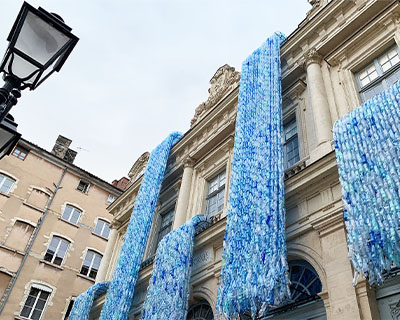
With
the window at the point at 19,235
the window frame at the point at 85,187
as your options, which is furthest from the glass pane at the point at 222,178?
the window frame at the point at 85,187

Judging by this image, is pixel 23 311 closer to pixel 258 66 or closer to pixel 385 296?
pixel 258 66

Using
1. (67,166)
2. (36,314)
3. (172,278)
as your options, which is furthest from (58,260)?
(172,278)

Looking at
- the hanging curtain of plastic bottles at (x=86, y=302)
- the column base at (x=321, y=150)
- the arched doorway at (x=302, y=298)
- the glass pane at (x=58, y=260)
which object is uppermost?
the glass pane at (x=58, y=260)

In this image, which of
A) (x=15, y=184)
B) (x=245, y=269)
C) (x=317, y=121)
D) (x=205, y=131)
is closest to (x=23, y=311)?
(x=15, y=184)

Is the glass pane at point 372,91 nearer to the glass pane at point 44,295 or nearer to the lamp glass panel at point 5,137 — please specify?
the lamp glass panel at point 5,137

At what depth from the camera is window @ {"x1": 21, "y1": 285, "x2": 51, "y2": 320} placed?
19578mm

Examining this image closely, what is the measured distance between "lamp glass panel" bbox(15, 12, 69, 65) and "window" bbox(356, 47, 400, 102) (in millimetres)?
7531

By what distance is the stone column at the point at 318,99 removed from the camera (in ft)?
29.2

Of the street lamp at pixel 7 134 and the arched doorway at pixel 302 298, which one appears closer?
the street lamp at pixel 7 134

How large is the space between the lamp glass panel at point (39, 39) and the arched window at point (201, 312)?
24.9 ft

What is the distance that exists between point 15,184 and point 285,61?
18204 mm

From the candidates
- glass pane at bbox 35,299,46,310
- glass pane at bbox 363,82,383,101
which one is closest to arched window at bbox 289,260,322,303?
glass pane at bbox 363,82,383,101

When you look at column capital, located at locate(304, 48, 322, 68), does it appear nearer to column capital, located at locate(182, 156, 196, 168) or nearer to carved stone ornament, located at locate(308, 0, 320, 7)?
carved stone ornament, located at locate(308, 0, 320, 7)

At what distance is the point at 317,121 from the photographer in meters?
9.20
